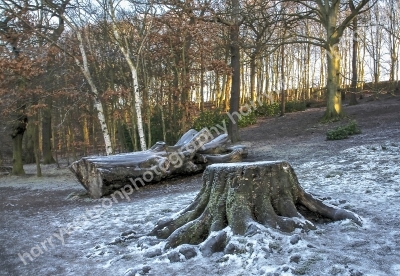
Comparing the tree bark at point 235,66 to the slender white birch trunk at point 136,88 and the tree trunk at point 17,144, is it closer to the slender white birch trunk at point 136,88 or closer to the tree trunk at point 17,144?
the slender white birch trunk at point 136,88

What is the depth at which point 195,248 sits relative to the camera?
378 cm

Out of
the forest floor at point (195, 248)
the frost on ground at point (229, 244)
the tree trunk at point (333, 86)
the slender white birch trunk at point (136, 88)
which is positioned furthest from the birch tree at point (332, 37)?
the frost on ground at point (229, 244)

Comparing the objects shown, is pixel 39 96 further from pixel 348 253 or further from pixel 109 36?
pixel 348 253

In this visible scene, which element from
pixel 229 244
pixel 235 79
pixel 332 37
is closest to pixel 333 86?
pixel 332 37

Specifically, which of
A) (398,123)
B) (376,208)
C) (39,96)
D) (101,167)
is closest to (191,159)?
(101,167)

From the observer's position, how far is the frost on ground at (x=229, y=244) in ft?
10.6

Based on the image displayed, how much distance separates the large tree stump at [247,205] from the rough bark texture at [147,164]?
3758 millimetres

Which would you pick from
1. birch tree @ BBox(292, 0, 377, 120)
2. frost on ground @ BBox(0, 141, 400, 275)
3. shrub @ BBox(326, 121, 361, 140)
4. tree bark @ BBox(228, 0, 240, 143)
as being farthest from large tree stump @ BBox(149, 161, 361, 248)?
birch tree @ BBox(292, 0, 377, 120)

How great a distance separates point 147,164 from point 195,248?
15.5 ft

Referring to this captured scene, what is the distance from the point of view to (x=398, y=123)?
552 inches

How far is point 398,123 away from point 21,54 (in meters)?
13.7

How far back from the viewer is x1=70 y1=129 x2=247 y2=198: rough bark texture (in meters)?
7.88

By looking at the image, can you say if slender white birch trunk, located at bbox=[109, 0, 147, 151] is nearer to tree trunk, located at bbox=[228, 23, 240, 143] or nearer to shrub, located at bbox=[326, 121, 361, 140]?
tree trunk, located at bbox=[228, 23, 240, 143]

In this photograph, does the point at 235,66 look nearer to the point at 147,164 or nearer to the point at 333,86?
the point at 333,86
